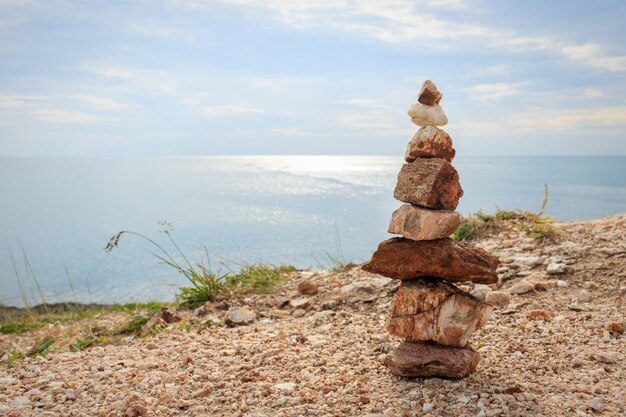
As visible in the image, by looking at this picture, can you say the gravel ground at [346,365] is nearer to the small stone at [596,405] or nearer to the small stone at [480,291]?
the small stone at [596,405]

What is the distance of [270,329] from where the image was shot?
7.38 metres

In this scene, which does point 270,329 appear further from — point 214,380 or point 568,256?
point 568,256

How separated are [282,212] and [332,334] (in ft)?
80.7

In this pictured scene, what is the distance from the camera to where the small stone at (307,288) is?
29.7 ft

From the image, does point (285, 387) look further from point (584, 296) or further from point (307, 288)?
point (584, 296)

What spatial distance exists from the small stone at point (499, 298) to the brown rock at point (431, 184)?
269cm

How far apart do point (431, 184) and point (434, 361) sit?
1.75m

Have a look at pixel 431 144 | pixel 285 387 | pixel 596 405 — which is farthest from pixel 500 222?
pixel 285 387

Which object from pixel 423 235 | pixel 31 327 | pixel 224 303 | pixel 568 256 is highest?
pixel 423 235

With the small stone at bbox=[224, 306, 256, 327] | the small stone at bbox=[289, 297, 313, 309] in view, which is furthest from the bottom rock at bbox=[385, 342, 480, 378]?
the small stone at bbox=[289, 297, 313, 309]

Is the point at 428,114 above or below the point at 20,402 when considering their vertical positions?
above

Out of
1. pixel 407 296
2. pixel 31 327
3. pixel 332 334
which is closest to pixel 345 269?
pixel 332 334

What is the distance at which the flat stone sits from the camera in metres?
5.43

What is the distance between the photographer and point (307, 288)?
29.8 feet
